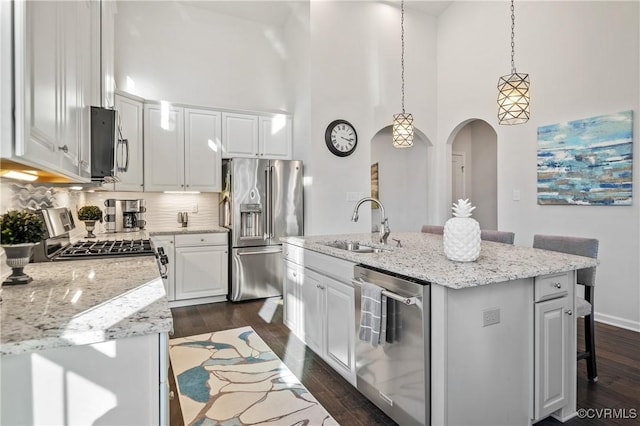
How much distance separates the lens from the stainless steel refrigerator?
443cm

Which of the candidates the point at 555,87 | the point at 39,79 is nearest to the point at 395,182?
the point at 555,87

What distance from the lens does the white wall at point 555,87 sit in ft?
11.3

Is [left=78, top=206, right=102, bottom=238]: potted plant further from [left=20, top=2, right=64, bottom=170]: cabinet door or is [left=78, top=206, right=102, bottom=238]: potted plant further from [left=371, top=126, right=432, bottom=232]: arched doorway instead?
[left=371, top=126, right=432, bottom=232]: arched doorway

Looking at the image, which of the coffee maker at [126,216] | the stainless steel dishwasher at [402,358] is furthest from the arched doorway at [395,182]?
the stainless steel dishwasher at [402,358]

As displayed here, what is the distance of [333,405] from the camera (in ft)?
7.13

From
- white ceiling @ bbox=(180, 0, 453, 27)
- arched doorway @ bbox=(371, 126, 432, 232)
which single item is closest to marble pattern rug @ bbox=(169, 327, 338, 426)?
arched doorway @ bbox=(371, 126, 432, 232)

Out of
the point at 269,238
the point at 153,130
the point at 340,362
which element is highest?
the point at 153,130

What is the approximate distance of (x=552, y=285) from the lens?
190cm

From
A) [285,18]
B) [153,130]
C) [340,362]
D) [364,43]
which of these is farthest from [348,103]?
[340,362]

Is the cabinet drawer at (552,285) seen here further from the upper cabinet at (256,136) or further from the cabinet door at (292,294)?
the upper cabinet at (256,136)

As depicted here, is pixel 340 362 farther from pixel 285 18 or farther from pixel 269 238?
pixel 285 18

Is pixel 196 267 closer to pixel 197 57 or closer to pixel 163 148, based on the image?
pixel 163 148

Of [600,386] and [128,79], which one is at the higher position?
[128,79]

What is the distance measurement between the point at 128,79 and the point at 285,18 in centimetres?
236
